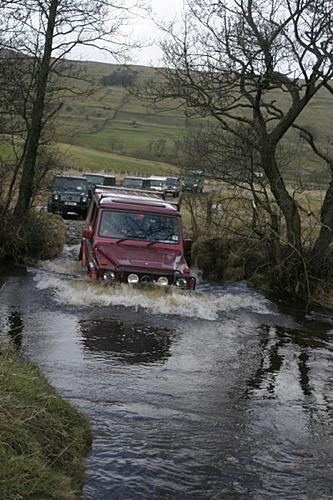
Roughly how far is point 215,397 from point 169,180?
39.5 metres

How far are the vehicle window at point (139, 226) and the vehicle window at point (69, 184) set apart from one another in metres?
16.3

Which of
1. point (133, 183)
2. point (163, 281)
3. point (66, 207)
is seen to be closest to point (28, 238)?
point (163, 281)

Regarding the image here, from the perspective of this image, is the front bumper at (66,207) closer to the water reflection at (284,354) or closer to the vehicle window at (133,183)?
the vehicle window at (133,183)

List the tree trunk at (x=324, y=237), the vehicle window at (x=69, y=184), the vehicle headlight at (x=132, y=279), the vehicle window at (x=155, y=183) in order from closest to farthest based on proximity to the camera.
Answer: the vehicle headlight at (x=132, y=279) → the tree trunk at (x=324, y=237) → the vehicle window at (x=69, y=184) → the vehicle window at (x=155, y=183)

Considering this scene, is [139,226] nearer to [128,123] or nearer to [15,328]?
[15,328]

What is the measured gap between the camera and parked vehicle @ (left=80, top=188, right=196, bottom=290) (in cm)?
1141

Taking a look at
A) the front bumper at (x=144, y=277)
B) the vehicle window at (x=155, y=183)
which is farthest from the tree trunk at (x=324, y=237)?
the vehicle window at (x=155, y=183)

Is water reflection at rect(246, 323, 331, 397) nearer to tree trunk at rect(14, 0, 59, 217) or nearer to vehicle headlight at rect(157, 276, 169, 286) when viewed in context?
vehicle headlight at rect(157, 276, 169, 286)

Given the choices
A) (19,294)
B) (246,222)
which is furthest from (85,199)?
A: (19,294)

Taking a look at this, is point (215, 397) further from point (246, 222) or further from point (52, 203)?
point (52, 203)

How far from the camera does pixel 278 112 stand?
51.9 ft

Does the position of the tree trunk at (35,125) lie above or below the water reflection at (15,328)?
above

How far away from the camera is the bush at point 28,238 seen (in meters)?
15.8

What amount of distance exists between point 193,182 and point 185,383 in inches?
546
